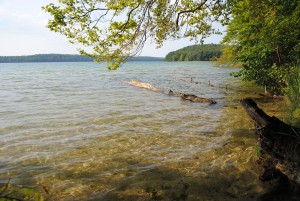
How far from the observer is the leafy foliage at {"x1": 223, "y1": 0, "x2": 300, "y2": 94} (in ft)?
35.3

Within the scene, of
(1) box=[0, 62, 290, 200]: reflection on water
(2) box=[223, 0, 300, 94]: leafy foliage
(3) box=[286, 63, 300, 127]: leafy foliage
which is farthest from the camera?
(2) box=[223, 0, 300, 94]: leafy foliage

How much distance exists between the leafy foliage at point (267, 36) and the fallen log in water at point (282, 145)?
5.12m

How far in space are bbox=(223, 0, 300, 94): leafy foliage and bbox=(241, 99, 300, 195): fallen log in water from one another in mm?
5117

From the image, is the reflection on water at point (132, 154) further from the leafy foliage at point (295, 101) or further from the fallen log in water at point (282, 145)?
the leafy foliage at point (295, 101)

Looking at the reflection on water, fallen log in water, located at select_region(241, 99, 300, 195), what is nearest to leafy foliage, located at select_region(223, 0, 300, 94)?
the reflection on water

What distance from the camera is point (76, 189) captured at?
19.7ft

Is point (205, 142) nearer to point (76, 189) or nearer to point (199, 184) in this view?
point (199, 184)

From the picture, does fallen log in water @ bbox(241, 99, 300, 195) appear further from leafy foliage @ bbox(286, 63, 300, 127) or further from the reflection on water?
leafy foliage @ bbox(286, 63, 300, 127)

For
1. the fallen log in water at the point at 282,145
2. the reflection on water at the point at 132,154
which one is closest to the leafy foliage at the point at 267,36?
the reflection on water at the point at 132,154

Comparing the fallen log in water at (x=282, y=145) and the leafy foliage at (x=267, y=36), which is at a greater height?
the leafy foliage at (x=267, y=36)

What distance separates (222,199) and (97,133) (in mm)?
6803

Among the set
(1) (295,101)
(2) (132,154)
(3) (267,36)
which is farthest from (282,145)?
(3) (267,36)

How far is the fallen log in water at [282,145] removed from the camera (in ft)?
17.0

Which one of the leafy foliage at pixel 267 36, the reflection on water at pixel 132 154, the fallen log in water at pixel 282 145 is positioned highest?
the leafy foliage at pixel 267 36
